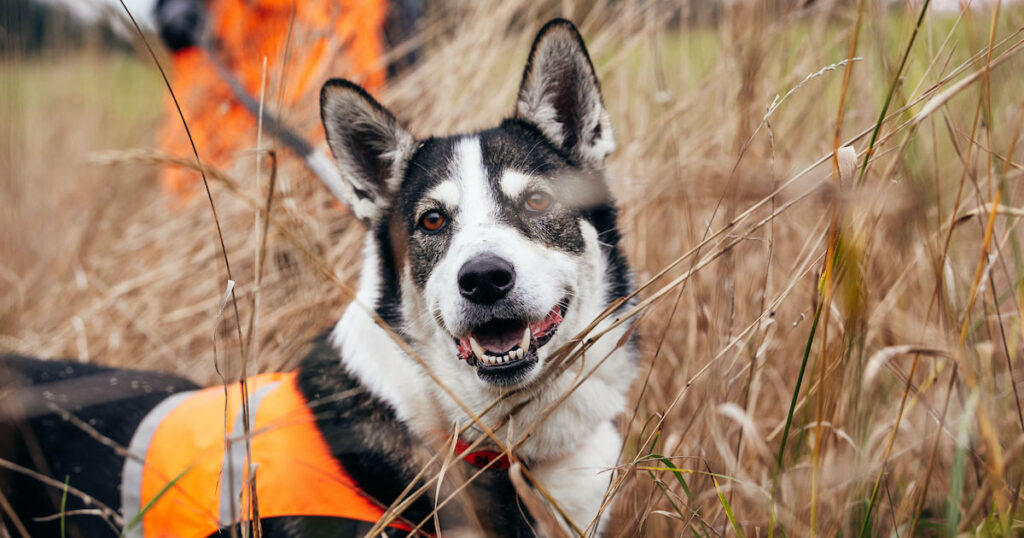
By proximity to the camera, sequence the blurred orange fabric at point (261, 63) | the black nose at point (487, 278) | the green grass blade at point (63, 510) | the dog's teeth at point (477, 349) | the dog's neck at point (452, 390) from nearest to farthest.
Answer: the green grass blade at point (63, 510), the black nose at point (487, 278), the dog's teeth at point (477, 349), the dog's neck at point (452, 390), the blurred orange fabric at point (261, 63)

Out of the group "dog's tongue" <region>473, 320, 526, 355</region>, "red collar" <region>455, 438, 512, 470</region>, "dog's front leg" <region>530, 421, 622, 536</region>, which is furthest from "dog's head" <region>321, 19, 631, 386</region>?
"dog's front leg" <region>530, 421, 622, 536</region>

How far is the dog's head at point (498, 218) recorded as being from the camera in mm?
1849

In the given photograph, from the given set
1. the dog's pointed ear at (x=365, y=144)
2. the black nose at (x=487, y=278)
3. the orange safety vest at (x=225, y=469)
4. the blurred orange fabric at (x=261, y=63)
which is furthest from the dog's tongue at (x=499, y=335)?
the blurred orange fabric at (x=261, y=63)

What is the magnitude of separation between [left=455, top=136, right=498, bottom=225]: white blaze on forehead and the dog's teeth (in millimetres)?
334

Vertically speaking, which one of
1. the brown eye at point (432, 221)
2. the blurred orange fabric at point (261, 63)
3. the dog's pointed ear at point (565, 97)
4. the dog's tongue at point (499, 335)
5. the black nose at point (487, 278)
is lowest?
the dog's tongue at point (499, 335)

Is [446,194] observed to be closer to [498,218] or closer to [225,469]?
[498,218]

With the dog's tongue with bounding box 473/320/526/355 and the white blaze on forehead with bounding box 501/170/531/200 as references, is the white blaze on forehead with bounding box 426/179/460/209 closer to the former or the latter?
the white blaze on forehead with bounding box 501/170/531/200

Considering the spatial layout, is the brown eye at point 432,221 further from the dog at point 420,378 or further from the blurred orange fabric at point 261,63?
the blurred orange fabric at point 261,63

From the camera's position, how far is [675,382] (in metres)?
2.69

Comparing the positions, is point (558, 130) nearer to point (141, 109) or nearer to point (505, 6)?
point (505, 6)

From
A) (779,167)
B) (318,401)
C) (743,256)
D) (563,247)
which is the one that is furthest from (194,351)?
(779,167)

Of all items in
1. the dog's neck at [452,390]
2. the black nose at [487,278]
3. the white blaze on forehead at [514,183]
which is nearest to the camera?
the black nose at [487,278]

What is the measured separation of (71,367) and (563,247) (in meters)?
1.75

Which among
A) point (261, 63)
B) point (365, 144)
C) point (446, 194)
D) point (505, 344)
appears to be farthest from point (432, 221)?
point (261, 63)
